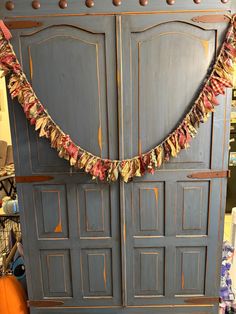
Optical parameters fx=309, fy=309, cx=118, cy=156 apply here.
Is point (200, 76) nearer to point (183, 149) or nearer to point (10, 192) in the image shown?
point (183, 149)

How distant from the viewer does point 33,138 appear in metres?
1.76

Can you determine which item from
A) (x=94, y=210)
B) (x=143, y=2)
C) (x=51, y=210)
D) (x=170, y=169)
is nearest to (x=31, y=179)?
(x=51, y=210)

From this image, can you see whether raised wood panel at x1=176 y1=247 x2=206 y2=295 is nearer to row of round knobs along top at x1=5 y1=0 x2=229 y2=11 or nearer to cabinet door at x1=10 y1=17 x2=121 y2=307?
cabinet door at x1=10 y1=17 x2=121 y2=307

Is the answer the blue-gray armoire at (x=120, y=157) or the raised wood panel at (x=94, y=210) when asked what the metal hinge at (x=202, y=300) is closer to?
the blue-gray armoire at (x=120, y=157)

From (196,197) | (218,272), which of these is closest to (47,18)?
(196,197)

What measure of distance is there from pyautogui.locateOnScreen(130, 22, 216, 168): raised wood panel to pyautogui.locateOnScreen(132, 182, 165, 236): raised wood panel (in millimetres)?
171

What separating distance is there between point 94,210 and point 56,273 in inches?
19.6

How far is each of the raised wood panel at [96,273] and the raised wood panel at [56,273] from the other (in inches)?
3.9

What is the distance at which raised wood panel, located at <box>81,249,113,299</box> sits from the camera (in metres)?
1.91

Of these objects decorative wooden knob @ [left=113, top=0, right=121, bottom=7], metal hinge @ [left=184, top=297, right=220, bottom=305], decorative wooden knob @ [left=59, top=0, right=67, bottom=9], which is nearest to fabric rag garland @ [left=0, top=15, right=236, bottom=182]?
decorative wooden knob @ [left=59, top=0, right=67, bottom=9]

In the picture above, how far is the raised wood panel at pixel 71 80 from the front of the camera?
1626 mm

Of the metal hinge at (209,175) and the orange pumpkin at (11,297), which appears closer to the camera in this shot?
the metal hinge at (209,175)

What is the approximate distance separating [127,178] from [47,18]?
0.95 metres

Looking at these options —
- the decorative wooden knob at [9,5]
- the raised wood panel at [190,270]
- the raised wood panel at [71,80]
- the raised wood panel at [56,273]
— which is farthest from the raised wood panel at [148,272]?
the decorative wooden knob at [9,5]
